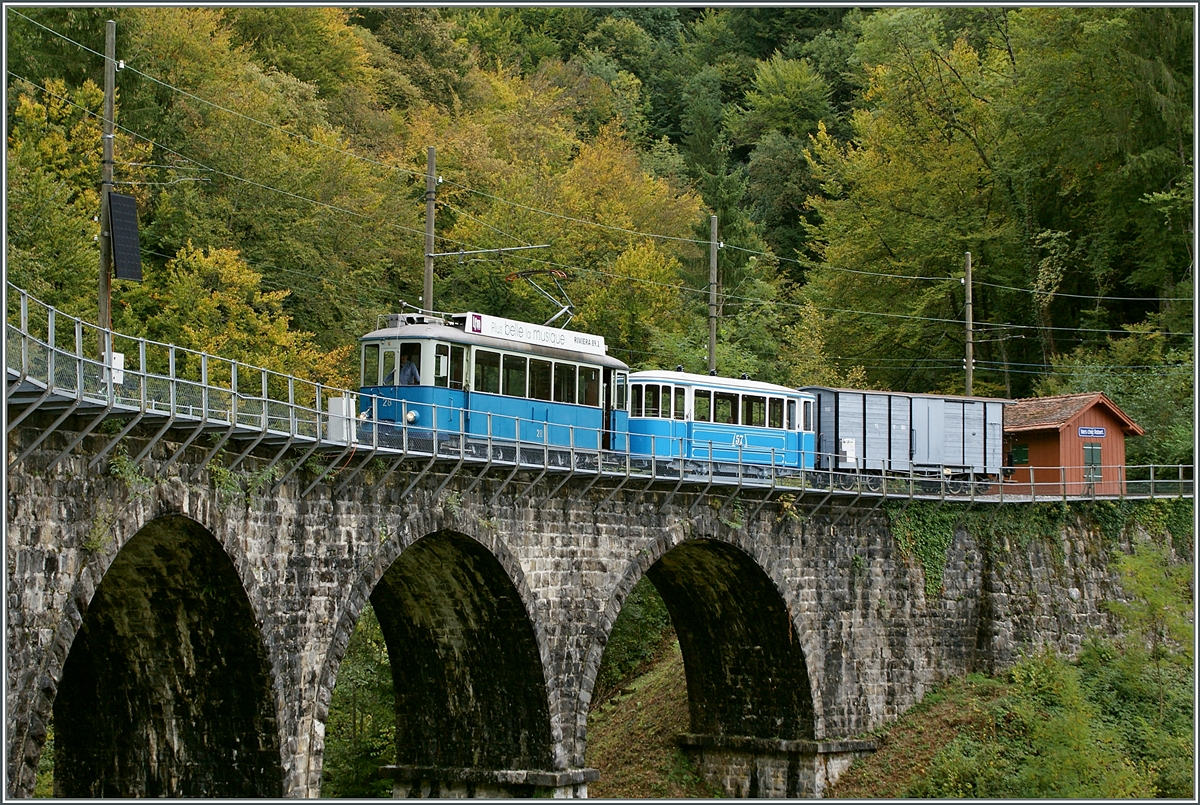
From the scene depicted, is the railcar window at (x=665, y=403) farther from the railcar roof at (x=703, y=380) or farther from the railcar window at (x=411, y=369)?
the railcar window at (x=411, y=369)

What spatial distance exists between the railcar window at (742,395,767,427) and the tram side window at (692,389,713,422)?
1031mm

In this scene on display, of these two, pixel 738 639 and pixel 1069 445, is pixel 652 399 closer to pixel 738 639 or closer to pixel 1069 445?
pixel 738 639

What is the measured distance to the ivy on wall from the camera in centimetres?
3712

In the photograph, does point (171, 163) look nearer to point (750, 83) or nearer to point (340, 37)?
point (340, 37)

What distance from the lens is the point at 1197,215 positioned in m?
43.0

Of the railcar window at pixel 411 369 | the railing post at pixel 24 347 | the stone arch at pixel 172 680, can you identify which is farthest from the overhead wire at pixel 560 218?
the railing post at pixel 24 347

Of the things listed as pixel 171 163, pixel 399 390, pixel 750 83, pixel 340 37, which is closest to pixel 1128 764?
pixel 399 390

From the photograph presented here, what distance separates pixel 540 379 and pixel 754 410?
7.22 metres

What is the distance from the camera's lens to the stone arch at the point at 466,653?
28406 mm

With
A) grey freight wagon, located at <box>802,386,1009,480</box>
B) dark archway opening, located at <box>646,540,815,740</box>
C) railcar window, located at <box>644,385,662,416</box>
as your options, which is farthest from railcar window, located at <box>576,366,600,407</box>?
grey freight wagon, located at <box>802,386,1009,480</box>

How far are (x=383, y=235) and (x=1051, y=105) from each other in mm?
Result: 22537

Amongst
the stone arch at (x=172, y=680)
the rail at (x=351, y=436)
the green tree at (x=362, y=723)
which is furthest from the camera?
the green tree at (x=362, y=723)

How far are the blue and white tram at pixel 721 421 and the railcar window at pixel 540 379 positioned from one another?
2537 mm

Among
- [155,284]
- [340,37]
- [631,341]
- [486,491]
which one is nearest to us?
[486,491]
